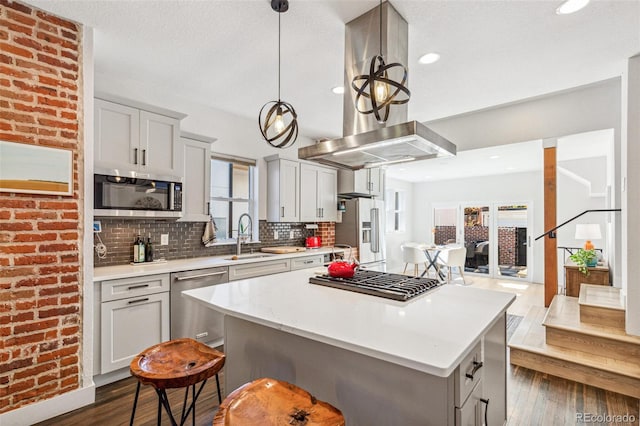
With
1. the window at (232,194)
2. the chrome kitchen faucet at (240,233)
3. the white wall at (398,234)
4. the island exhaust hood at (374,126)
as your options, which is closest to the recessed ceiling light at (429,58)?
the island exhaust hood at (374,126)

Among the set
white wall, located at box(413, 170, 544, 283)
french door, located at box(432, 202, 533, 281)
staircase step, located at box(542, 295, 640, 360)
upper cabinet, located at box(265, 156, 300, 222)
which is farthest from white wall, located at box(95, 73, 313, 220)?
french door, located at box(432, 202, 533, 281)

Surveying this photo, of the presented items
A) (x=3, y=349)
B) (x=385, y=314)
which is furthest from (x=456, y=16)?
(x=3, y=349)

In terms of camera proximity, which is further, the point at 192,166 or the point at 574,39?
the point at 192,166

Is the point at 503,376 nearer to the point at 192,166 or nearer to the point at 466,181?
the point at 192,166

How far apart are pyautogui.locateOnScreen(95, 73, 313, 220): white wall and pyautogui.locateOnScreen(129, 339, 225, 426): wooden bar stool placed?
2.60m

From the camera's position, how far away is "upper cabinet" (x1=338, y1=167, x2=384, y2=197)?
4816 millimetres

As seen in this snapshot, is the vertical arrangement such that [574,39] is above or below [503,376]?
above

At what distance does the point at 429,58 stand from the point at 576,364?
109 inches

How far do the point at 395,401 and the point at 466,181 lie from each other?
771 centimetres

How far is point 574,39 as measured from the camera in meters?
2.36

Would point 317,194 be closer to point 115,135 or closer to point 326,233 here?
point 326,233

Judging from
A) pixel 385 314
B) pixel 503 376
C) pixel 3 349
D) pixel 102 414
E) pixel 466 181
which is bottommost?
pixel 102 414

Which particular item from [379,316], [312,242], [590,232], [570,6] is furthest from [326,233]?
[590,232]

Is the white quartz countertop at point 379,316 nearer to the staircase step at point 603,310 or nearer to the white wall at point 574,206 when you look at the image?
the staircase step at point 603,310
